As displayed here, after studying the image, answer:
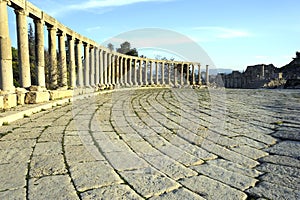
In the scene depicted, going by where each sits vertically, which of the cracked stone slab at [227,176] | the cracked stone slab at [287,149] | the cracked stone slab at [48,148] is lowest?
the cracked stone slab at [227,176]

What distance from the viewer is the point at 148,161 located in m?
2.89

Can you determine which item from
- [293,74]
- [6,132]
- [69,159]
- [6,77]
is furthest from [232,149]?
[293,74]

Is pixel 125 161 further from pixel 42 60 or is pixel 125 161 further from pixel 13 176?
pixel 42 60

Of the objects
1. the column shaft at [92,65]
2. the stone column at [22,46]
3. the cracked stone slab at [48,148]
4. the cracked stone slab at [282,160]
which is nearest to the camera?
the cracked stone slab at [282,160]

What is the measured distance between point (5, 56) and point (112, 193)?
718 centimetres

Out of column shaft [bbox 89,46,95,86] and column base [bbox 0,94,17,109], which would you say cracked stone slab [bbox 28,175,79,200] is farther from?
column shaft [bbox 89,46,95,86]

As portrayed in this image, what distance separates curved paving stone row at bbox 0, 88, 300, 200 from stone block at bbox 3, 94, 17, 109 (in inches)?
58.4

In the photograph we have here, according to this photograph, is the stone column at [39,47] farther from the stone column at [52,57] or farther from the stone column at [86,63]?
the stone column at [86,63]

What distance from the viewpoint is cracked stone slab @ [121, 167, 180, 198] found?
7.11 feet

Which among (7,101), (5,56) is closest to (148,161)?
(7,101)

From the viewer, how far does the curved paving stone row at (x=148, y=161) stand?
7.06 feet

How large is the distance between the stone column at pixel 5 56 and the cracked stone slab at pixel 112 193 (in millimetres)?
6330

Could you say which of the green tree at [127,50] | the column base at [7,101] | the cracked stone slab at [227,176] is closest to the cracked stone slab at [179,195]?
the cracked stone slab at [227,176]

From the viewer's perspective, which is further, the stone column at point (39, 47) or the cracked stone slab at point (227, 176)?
the stone column at point (39, 47)
